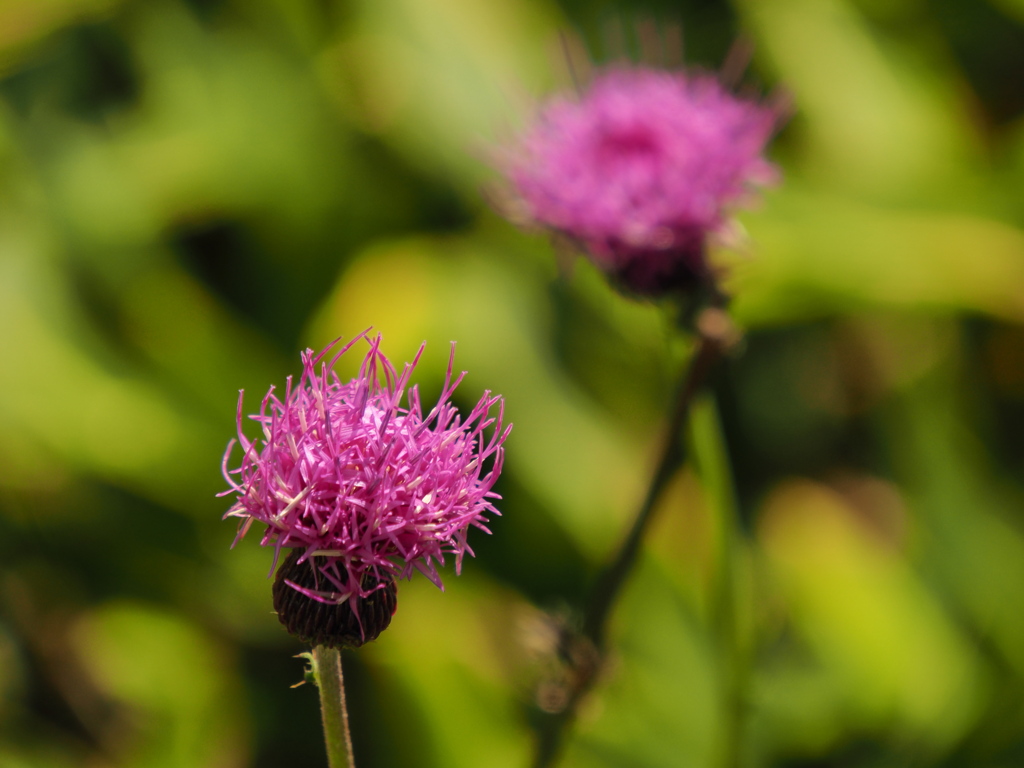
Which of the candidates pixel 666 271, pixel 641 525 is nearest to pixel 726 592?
pixel 641 525

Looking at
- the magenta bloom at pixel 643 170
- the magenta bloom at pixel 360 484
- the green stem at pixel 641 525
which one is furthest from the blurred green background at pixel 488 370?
the magenta bloom at pixel 360 484

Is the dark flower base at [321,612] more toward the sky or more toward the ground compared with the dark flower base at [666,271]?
more toward the ground

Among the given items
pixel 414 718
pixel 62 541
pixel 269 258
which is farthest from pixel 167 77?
pixel 414 718

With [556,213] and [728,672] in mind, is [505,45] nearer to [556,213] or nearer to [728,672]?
[556,213]

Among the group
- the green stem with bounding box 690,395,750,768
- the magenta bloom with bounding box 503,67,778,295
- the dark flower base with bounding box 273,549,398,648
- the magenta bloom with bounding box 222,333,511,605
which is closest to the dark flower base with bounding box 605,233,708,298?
the magenta bloom with bounding box 503,67,778,295

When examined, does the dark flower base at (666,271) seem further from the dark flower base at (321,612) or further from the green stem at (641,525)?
the dark flower base at (321,612)

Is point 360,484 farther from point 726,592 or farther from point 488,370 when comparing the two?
point 488,370

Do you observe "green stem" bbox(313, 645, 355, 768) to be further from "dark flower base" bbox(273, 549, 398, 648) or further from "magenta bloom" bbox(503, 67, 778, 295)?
"magenta bloom" bbox(503, 67, 778, 295)
